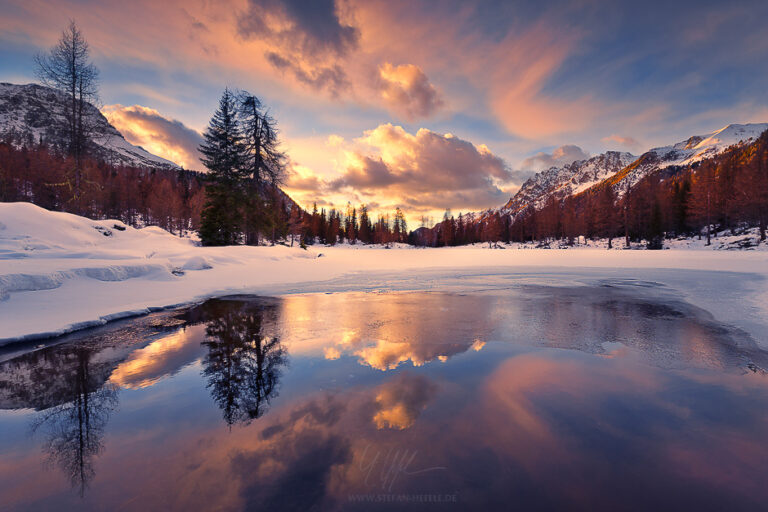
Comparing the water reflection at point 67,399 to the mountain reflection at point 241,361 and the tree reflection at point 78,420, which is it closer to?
the tree reflection at point 78,420

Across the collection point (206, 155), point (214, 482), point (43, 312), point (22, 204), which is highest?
point (206, 155)

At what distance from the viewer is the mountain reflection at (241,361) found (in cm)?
403

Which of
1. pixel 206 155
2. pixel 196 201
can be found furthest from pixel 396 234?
pixel 206 155

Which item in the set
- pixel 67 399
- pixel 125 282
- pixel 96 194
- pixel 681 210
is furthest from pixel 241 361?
pixel 681 210

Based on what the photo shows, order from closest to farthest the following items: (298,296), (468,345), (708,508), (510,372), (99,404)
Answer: (708,508) < (99,404) < (510,372) < (468,345) < (298,296)

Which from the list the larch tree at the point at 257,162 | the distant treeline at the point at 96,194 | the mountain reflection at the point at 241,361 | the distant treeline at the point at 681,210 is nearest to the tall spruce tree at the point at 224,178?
the larch tree at the point at 257,162

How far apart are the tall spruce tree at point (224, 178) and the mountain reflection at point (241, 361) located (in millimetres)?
19970

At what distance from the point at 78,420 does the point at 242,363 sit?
2.06 metres

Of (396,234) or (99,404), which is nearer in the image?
(99,404)

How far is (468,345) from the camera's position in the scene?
6.12 meters

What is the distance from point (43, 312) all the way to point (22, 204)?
9.40 m

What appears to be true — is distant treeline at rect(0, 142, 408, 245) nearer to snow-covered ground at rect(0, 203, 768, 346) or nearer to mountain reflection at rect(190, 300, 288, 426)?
snow-covered ground at rect(0, 203, 768, 346)

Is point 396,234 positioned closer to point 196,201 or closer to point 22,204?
point 196,201

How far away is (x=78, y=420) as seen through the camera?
3672 mm
